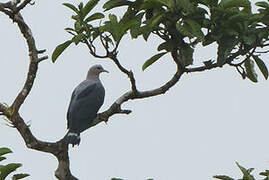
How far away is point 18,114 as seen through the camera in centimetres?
508

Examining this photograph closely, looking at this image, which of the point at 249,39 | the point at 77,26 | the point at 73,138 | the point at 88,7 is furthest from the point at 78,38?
the point at 73,138

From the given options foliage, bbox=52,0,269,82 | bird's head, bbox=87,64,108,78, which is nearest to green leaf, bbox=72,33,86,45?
foliage, bbox=52,0,269,82

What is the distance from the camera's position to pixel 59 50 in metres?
5.09

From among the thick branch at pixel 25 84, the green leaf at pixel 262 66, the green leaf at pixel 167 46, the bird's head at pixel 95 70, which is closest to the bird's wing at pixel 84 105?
the bird's head at pixel 95 70

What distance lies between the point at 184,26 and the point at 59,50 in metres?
1.22

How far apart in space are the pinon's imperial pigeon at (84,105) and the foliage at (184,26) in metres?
1.74

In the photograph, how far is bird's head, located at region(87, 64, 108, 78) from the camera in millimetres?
8433

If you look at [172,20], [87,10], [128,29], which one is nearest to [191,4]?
[172,20]

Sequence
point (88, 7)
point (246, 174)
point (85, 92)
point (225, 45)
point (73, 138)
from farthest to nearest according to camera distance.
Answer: point (85, 92) < point (73, 138) < point (88, 7) < point (225, 45) < point (246, 174)

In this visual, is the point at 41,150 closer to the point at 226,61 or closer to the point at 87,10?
the point at 87,10

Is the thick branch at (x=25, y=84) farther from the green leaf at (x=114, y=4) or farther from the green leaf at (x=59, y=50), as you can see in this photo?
the green leaf at (x=114, y=4)

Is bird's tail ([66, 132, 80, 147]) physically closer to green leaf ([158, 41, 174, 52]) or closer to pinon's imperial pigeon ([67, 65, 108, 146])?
pinon's imperial pigeon ([67, 65, 108, 146])

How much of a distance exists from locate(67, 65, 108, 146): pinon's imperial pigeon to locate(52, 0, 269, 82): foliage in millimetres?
1739

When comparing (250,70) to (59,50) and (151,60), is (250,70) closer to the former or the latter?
(151,60)
